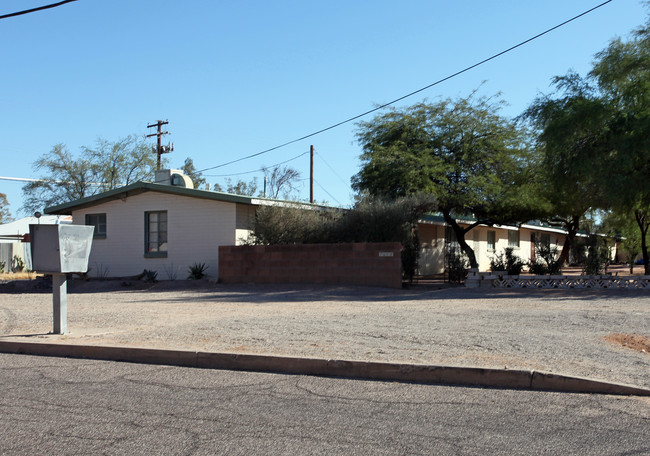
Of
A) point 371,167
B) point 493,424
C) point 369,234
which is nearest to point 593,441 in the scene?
point 493,424

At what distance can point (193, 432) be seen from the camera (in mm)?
5324

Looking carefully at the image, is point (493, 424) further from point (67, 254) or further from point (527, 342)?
point (67, 254)

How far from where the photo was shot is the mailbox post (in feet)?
32.4

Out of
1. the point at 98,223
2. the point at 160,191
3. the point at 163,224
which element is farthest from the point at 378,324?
the point at 98,223

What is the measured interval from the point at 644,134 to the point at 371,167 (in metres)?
10.9

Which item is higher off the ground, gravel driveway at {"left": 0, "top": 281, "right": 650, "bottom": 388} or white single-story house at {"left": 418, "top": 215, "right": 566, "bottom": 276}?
white single-story house at {"left": 418, "top": 215, "right": 566, "bottom": 276}

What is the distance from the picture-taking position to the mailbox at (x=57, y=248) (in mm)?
9859

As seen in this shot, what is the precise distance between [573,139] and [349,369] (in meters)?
14.2

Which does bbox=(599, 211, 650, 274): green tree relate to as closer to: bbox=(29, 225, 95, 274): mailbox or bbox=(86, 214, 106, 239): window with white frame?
bbox=(86, 214, 106, 239): window with white frame

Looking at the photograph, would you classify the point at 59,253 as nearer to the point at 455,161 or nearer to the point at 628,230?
the point at 455,161

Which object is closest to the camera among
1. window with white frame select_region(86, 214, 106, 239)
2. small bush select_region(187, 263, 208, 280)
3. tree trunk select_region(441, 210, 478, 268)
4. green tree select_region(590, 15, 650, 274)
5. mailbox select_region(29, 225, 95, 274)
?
mailbox select_region(29, 225, 95, 274)

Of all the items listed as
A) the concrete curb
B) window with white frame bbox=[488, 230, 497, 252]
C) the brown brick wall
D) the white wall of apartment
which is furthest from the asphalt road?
window with white frame bbox=[488, 230, 497, 252]

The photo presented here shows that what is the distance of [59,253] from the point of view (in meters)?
9.84

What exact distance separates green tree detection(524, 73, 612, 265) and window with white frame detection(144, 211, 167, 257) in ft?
46.6
